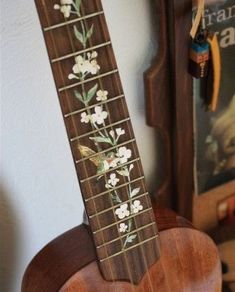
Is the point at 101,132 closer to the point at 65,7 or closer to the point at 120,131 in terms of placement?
the point at 120,131

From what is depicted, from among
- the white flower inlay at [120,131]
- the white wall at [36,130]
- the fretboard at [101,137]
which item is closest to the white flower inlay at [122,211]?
the fretboard at [101,137]

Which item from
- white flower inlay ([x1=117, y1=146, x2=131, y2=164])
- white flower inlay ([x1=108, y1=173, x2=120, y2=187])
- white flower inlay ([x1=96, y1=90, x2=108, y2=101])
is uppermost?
white flower inlay ([x1=96, y1=90, x2=108, y2=101])

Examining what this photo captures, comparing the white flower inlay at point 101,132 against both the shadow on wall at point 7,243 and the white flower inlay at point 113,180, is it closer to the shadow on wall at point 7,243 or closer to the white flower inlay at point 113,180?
the white flower inlay at point 113,180

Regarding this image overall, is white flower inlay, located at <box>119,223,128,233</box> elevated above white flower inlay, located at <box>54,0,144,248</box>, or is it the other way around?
white flower inlay, located at <box>54,0,144,248</box>

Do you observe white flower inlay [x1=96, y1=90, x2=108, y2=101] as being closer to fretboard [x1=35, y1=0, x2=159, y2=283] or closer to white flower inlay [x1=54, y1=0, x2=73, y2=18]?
fretboard [x1=35, y1=0, x2=159, y2=283]

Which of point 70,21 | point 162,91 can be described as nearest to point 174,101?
point 162,91

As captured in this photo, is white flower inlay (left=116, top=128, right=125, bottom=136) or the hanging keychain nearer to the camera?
white flower inlay (left=116, top=128, right=125, bottom=136)

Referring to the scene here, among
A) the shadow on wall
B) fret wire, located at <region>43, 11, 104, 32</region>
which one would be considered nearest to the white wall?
the shadow on wall

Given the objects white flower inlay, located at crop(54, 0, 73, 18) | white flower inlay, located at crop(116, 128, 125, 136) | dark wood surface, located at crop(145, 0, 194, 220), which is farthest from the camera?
dark wood surface, located at crop(145, 0, 194, 220)
